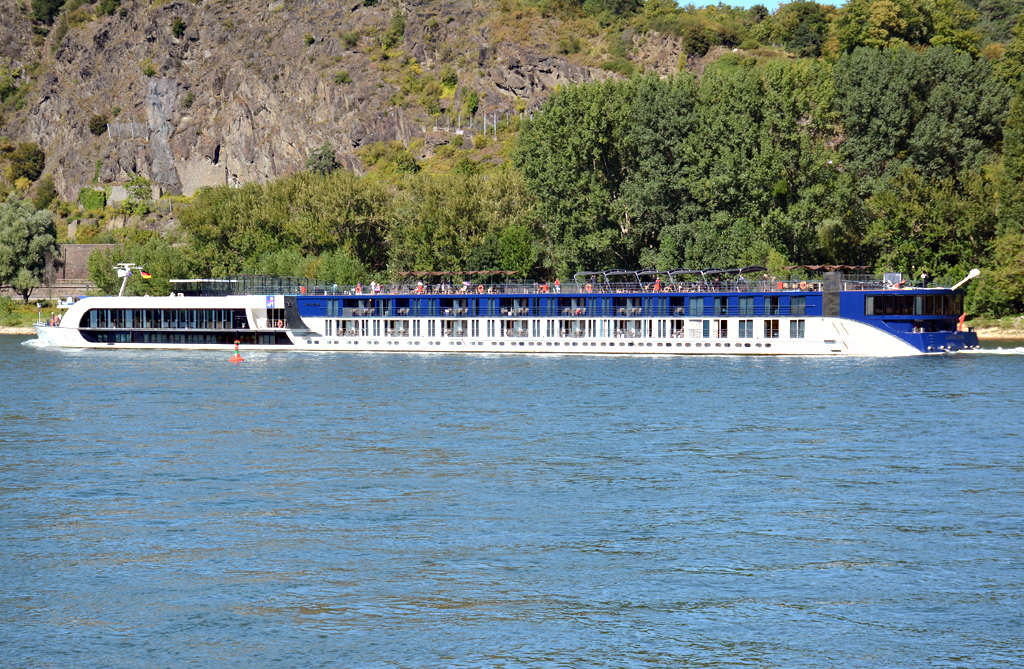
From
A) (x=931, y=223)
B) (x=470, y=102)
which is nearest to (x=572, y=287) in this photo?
(x=931, y=223)

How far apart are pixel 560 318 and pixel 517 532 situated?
184 ft

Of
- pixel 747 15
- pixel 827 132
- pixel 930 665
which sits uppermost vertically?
pixel 747 15

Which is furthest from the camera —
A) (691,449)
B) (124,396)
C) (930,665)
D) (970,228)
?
(970,228)

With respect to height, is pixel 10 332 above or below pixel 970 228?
below

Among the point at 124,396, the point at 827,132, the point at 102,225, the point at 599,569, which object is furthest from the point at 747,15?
the point at 599,569

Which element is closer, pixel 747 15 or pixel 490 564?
pixel 490 564

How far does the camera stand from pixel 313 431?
44406 millimetres

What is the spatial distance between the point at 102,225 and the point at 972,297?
14905cm

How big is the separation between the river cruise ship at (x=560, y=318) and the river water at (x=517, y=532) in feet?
70.1

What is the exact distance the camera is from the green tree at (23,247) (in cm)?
14125

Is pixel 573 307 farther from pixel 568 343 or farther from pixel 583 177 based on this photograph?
pixel 583 177

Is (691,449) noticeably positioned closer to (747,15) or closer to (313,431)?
(313,431)

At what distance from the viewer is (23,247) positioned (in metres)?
143

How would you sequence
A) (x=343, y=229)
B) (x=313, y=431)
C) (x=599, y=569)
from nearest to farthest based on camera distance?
(x=599, y=569) < (x=313, y=431) < (x=343, y=229)
